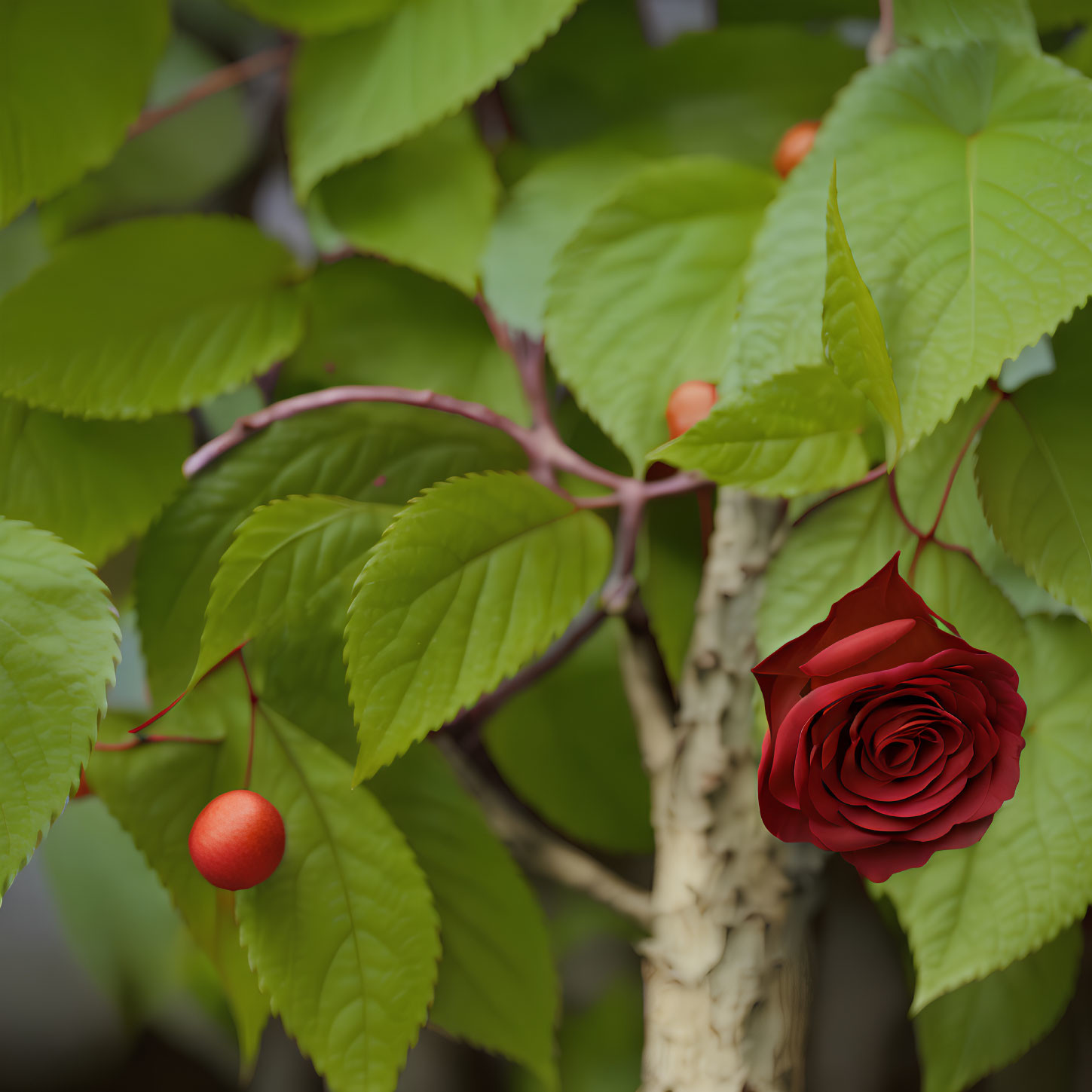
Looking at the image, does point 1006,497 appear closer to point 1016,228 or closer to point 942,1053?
point 1016,228

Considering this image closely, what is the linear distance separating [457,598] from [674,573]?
0.11 metres

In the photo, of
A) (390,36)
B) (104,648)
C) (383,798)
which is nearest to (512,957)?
(383,798)

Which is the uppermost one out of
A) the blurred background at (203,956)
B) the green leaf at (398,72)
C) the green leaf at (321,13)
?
the green leaf at (321,13)

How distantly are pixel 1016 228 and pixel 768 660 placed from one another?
13cm

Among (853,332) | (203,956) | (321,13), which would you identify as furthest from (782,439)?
(203,956)

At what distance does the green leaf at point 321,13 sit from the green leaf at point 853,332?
0.70ft

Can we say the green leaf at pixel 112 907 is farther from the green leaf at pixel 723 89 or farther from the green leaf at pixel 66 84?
the green leaf at pixel 723 89

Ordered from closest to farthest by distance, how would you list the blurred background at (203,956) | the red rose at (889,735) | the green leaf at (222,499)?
the red rose at (889,735) → the green leaf at (222,499) → the blurred background at (203,956)

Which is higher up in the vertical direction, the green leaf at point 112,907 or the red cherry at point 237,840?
the red cherry at point 237,840

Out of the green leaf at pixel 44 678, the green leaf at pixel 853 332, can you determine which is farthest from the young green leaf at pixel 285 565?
the green leaf at pixel 853 332

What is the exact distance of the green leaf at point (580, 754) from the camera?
39 centimetres

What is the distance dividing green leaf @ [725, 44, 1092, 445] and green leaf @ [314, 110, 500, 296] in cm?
12

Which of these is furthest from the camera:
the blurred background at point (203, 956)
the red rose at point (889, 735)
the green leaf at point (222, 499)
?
the blurred background at point (203, 956)

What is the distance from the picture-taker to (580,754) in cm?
40
